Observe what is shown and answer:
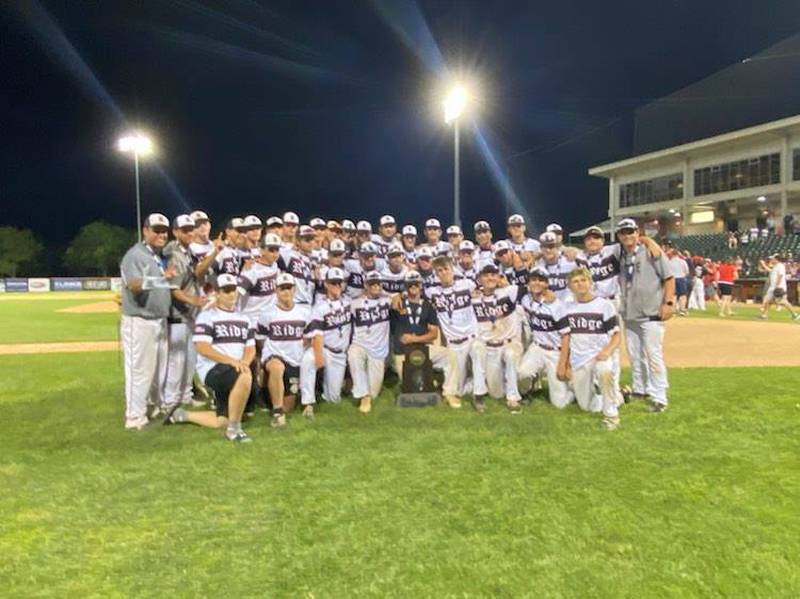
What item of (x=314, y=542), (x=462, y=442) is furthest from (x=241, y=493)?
(x=462, y=442)

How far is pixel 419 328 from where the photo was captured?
21.9 feet

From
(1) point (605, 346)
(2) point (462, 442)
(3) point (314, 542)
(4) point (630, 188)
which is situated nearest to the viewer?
(3) point (314, 542)

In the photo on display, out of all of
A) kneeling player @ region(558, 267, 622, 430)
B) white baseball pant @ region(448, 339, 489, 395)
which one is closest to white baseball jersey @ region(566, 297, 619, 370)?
kneeling player @ region(558, 267, 622, 430)

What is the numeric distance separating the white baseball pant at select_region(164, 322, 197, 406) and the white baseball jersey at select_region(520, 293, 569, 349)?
358 cm

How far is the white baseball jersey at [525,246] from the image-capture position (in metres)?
8.02

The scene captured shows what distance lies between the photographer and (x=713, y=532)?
130 inches

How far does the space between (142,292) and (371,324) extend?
2372 mm

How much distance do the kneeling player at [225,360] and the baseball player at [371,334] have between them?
1335 millimetres

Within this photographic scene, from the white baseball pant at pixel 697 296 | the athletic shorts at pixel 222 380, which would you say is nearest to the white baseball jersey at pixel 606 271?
the athletic shorts at pixel 222 380

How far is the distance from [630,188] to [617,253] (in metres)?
47.1

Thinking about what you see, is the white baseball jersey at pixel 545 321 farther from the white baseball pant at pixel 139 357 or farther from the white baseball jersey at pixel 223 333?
the white baseball pant at pixel 139 357

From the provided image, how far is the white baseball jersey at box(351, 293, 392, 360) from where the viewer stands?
22.1 ft

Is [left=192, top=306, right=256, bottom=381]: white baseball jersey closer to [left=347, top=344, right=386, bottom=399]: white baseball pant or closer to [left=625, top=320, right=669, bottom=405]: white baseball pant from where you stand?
[left=347, top=344, right=386, bottom=399]: white baseball pant

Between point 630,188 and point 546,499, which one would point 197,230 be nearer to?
point 546,499
